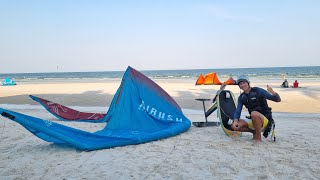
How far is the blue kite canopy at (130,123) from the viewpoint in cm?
457

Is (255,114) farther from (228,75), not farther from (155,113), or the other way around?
(228,75)

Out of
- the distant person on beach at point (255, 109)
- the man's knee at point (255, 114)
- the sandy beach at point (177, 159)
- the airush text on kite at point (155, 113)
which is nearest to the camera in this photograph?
the sandy beach at point (177, 159)

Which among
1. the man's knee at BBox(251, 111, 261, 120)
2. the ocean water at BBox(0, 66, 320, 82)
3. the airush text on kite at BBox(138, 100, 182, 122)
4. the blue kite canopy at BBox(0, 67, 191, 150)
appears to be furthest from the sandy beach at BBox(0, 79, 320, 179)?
the ocean water at BBox(0, 66, 320, 82)

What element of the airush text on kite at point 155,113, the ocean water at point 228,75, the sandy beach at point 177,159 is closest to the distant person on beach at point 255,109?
the sandy beach at point 177,159

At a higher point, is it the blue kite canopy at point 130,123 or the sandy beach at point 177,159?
the blue kite canopy at point 130,123

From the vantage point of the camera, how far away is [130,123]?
5922mm

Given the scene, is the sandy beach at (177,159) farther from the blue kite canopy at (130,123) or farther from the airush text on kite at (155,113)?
the airush text on kite at (155,113)

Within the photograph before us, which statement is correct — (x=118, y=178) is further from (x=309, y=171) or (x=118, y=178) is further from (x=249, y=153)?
(x=309, y=171)

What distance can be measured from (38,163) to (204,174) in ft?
7.44

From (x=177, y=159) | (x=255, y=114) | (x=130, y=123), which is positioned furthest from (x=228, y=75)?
(x=177, y=159)

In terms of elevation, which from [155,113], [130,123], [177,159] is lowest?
[177,159]

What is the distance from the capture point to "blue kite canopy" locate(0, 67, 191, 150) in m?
4.57

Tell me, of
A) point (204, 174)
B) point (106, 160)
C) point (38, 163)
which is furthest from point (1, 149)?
point (204, 174)

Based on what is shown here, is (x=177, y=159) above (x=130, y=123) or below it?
below
